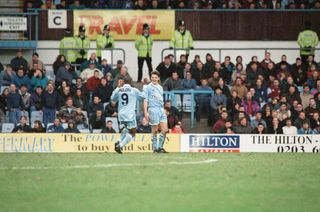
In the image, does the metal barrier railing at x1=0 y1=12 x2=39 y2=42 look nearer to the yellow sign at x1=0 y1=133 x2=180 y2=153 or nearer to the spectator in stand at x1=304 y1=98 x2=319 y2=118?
the yellow sign at x1=0 y1=133 x2=180 y2=153

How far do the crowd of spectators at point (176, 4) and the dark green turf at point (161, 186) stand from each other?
53.4 feet

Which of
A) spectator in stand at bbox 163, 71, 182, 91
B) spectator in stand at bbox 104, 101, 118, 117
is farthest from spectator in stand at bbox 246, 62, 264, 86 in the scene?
spectator in stand at bbox 104, 101, 118, 117

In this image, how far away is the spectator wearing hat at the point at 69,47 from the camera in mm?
31062

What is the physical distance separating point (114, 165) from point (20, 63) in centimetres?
1428

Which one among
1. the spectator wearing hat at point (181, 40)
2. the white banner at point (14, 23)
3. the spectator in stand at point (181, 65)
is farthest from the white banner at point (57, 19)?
the spectator in stand at point (181, 65)

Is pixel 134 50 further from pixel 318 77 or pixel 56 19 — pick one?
pixel 318 77

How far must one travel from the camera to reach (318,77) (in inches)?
1150

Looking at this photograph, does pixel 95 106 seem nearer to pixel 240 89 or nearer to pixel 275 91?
pixel 240 89

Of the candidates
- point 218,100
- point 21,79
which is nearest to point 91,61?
point 21,79

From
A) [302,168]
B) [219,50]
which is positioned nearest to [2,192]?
[302,168]

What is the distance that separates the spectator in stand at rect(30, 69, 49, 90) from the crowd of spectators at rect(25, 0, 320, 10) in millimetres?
5045

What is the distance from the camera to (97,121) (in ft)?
88.2

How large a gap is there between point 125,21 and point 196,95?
5.95 metres

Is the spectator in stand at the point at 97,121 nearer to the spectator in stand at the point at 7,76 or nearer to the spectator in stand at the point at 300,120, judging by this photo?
the spectator in stand at the point at 7,76
